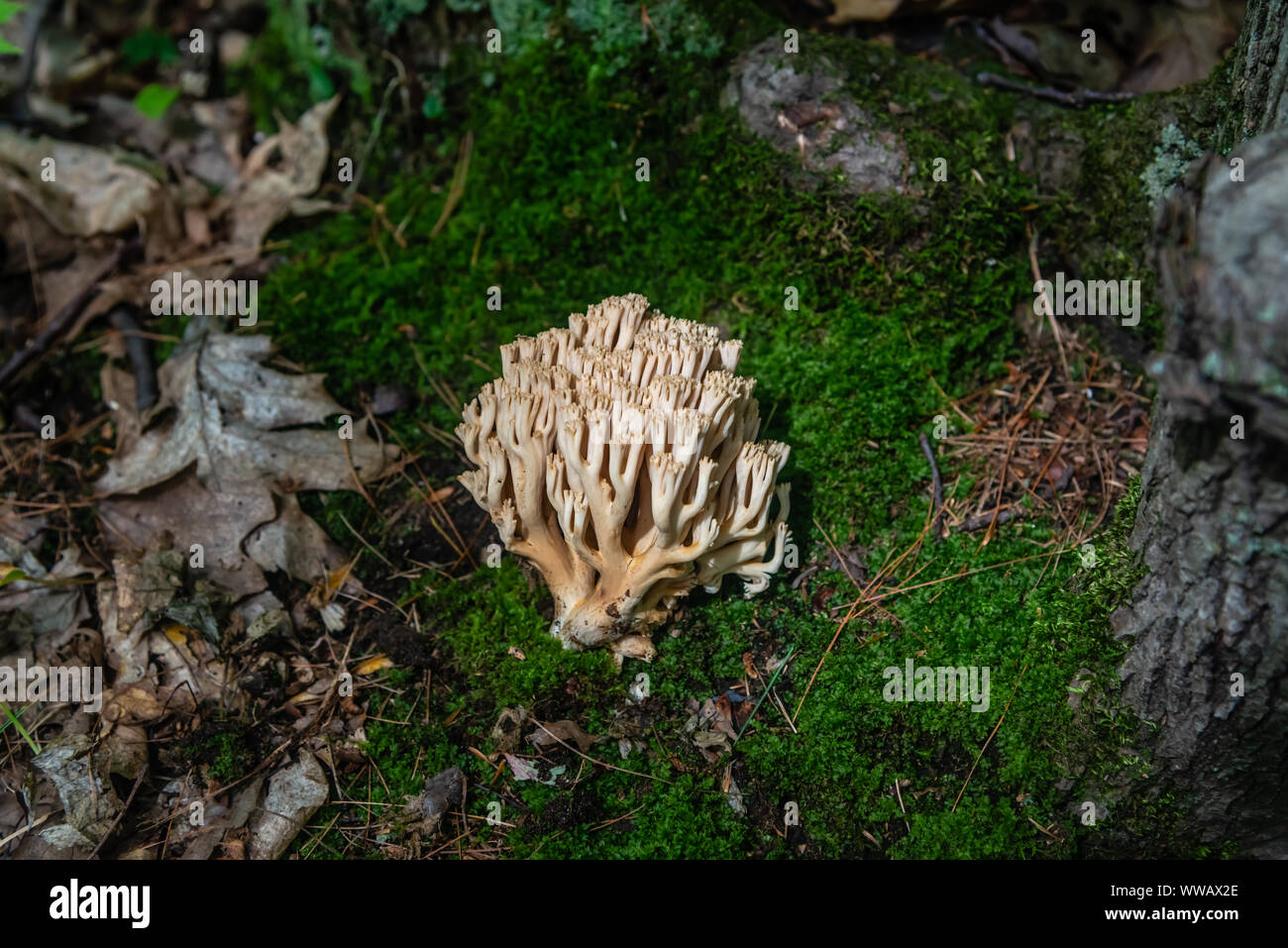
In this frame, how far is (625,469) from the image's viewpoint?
2895mm

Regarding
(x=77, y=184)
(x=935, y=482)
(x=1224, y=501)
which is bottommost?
(x=935, y=482)

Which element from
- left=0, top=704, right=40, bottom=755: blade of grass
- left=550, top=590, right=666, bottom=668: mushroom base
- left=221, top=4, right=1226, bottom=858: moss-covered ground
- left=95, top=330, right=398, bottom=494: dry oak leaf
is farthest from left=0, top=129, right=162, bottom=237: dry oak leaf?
left=550, top=590, right=666, bottom=668: mushroom base

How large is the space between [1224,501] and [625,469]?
5.45 feet

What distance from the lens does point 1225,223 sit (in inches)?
76.6

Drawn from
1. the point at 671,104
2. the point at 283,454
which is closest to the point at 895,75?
the point at 671,104

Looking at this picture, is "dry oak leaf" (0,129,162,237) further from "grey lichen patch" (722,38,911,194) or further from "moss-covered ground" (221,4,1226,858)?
"grey lichen patch" (722,38,911,194)

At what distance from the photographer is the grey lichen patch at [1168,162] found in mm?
3623

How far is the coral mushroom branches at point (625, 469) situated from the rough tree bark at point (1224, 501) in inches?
46.7

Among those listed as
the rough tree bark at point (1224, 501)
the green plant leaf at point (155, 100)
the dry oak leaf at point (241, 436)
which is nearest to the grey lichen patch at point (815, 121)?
the rough tree bark at point (1224, 501)

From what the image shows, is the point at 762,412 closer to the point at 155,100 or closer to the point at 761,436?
the point at 761,436

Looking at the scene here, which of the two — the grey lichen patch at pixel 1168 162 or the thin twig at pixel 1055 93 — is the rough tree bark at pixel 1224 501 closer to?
the grey lichen patch at pixel 1168 162

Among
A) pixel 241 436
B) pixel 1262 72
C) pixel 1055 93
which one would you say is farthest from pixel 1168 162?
pixel 241 436

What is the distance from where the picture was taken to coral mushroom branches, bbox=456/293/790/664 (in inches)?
113
